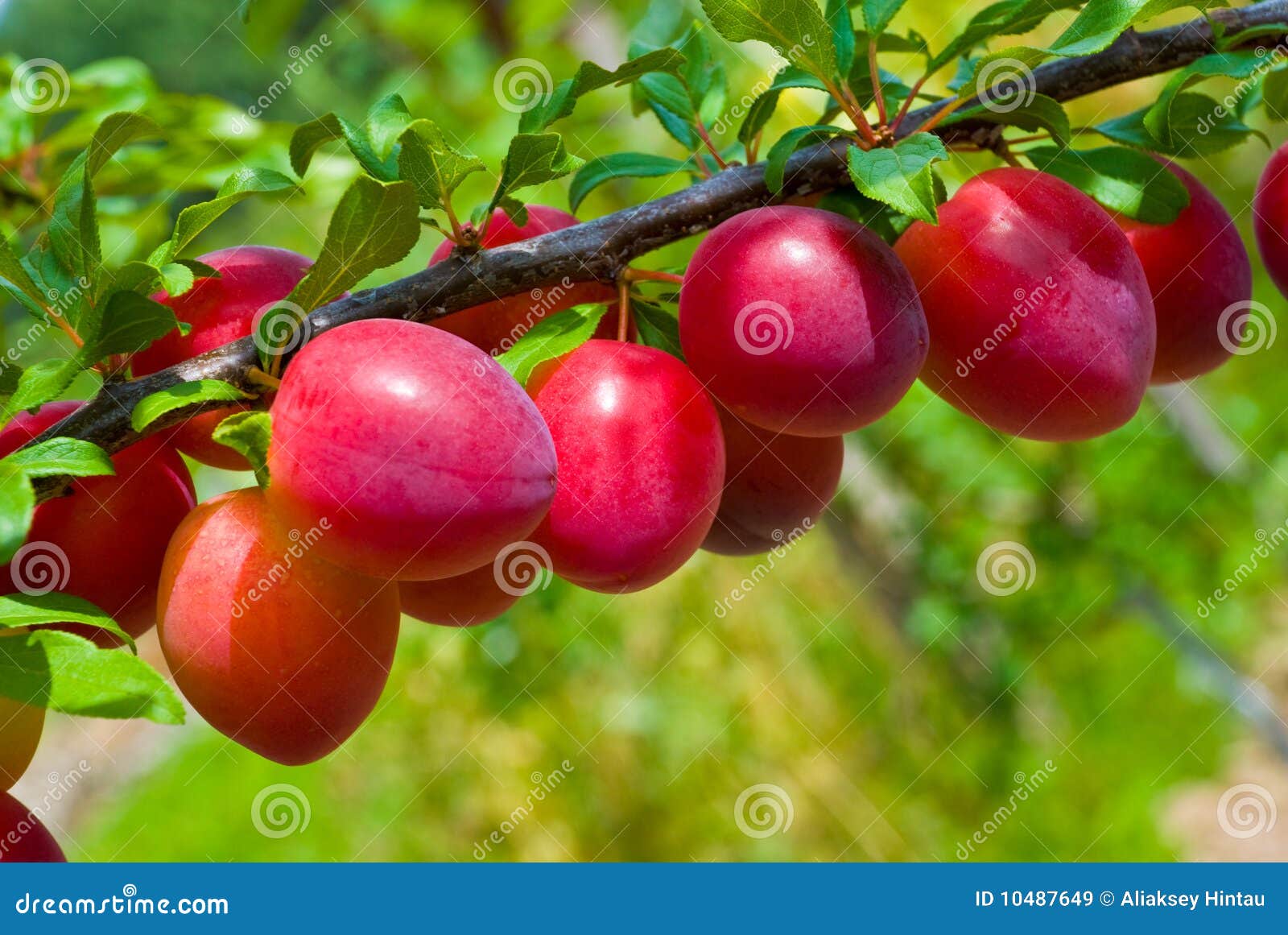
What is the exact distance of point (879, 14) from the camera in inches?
23.3

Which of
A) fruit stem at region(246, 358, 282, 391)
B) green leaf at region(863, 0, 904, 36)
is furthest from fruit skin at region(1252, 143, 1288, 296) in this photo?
fruit stem at region(246, 358, 282, 391)

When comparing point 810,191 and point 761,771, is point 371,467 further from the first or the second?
point 761,771

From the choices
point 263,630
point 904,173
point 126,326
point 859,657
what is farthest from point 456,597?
point 859,657

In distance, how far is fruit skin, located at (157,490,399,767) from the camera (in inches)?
19.3

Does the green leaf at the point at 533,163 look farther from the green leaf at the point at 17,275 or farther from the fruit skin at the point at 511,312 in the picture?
the green leaf at the point at 17,275

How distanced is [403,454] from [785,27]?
29 centimetres

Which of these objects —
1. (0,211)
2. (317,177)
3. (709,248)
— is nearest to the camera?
(709,248)

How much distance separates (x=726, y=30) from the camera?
55 cm

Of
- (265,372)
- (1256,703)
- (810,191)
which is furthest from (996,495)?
(265,372)

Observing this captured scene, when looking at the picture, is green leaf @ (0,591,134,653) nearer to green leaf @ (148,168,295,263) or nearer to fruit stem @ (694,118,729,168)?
green leaf @ (148,168,295,263)

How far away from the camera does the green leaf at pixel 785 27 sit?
0.53 meters

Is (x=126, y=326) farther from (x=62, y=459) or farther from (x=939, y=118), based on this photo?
(x=939, y=118)

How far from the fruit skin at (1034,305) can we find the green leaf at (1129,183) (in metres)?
0.03

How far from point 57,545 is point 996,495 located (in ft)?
5.78
